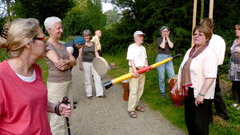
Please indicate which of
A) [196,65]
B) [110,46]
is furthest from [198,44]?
[110,46]

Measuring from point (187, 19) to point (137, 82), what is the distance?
6.53 m

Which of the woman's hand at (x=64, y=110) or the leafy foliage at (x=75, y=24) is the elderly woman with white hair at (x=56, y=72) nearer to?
the woman's hand at (x=64, y=110)

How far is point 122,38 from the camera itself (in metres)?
12.6

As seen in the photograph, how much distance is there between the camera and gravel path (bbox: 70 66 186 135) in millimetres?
3729

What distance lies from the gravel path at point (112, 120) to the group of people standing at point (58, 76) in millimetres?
312

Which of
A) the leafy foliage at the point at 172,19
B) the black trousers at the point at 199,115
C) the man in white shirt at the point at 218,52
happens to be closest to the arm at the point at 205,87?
the black trousers at the point at 199,115

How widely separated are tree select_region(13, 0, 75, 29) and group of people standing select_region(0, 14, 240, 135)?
20306mm

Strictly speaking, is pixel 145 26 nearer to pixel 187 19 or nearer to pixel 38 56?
pixel 187 19

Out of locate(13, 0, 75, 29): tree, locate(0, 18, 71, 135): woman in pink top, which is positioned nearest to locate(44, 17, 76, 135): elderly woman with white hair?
locate(0, 18, 71, 135): woman in pink top

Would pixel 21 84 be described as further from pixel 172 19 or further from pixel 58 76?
pixel 172 19

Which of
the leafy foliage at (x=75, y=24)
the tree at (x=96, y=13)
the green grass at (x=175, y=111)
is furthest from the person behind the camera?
the leafy foliage at (x=75, y=24)

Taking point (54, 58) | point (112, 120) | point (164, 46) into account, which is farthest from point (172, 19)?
point (54, 58)

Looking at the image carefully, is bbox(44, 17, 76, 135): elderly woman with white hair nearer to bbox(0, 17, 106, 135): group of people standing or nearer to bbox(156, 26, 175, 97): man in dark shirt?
bbox(0, 17, 106, 135): group of people standing

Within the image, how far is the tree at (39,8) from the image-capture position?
2169cm
